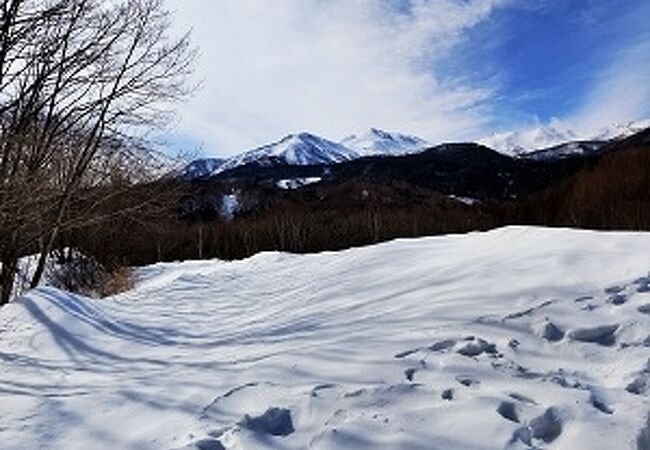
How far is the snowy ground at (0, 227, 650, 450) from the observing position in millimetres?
3818

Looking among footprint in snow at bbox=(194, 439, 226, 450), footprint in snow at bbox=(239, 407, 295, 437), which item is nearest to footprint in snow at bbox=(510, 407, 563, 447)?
footprint in snow at bbox=(239, 407, 295, 437)

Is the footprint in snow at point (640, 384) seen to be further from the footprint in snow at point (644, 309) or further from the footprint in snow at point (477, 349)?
the footprint in snow at point (644, 309)

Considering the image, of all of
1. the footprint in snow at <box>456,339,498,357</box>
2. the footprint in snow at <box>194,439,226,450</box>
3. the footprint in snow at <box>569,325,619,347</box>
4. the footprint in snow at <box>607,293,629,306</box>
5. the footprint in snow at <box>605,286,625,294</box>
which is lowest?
the footprint in snow at <box>194,439,226,450</box>

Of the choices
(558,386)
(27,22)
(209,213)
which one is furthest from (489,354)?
(209,213)

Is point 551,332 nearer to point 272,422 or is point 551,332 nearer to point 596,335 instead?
point 596,335

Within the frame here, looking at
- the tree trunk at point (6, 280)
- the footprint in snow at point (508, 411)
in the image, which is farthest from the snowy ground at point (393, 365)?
the tree trunk at point (6, 280)

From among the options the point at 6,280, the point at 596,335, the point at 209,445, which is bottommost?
the point at 209,445

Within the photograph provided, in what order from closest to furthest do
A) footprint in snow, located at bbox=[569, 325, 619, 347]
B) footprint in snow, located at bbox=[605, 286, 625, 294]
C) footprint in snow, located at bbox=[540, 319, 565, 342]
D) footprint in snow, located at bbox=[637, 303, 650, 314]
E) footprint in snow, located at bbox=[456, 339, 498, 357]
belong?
footprint in snow, located at bbox=[456, 339, 498, 357]
footprint in snow, located at bbox=[569, 325, 619, 347]
footprint in snow, located at bbox=[540, 319, 565, 342]
footprint in snow, located at bbox=[637, 303, 650, 314]
footprint in snow, located at bbox=[605, 286, 625, 294]

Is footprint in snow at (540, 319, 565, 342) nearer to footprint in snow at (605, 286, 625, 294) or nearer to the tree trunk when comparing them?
footprint in snow at (605, 286, 625, 294)

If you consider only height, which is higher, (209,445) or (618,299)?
(618,299)

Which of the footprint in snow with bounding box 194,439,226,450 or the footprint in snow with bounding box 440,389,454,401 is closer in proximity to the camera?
the footprint in snow with bounding box 194,439,226,450

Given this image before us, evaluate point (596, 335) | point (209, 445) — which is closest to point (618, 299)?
point (596, 335)

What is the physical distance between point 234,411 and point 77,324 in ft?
15.8

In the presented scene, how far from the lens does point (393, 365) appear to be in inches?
183
